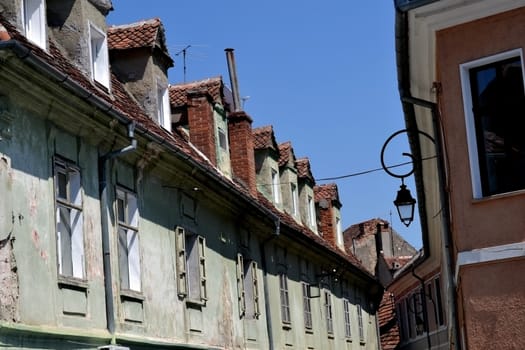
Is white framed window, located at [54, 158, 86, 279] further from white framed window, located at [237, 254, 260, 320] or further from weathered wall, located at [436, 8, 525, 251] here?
white framed window, located at [237, 254, 260, 320]

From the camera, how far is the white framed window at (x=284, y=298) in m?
25.2

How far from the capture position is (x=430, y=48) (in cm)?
1178

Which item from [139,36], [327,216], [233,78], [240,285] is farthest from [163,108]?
[327,216]

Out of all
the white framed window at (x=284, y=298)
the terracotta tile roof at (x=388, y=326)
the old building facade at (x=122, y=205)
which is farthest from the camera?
the terracotta tile roof at (x=388, y=326)

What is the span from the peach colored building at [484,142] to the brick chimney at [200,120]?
10.6 metres

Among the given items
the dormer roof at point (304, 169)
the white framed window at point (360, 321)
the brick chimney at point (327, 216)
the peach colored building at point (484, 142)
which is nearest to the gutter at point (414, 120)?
the peach colored building at point (484, 142)

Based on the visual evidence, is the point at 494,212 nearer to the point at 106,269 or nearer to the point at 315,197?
the point at 106,269

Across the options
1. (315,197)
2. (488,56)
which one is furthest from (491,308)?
(315,197)

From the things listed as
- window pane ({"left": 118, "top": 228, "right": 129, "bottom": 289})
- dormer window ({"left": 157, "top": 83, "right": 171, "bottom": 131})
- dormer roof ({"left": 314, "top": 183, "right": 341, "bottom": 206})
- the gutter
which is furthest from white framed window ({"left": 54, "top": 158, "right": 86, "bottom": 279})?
dormer roof ({"left": 314, "top": 183, "right": 341, "bottom": 206})

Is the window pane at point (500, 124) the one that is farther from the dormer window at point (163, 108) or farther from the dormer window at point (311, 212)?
the dormer window at point (311, 212)

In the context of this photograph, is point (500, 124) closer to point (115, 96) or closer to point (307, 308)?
point (115, 96)

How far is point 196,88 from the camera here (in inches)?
893

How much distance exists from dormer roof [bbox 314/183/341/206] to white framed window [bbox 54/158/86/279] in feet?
70.9

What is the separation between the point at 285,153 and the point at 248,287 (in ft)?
28.7
